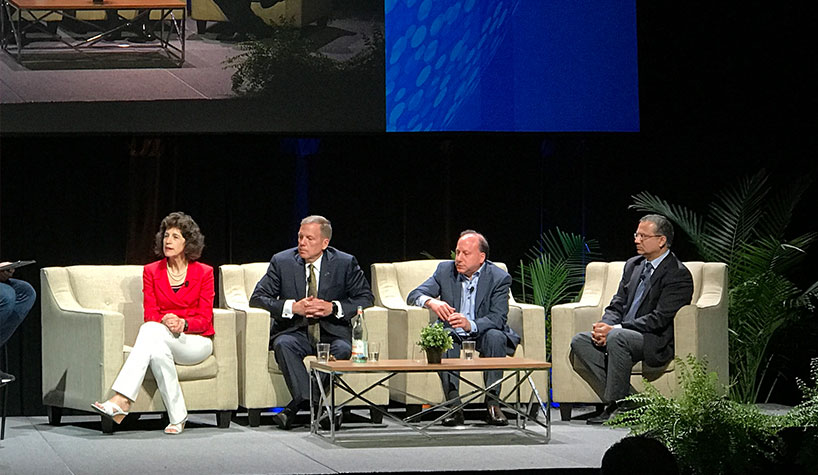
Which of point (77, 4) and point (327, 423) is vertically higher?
point (77, 4)

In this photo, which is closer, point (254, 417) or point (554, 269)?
point (254, 417)

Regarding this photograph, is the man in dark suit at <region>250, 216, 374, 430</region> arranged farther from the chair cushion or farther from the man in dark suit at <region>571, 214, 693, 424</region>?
the man in dark suit at <region>571, 214, 693, 424</region>

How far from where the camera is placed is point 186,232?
6324mm

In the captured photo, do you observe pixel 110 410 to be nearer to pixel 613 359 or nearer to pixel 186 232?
pixel 186 232

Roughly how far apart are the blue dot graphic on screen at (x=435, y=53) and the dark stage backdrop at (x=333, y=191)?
0.40 meters

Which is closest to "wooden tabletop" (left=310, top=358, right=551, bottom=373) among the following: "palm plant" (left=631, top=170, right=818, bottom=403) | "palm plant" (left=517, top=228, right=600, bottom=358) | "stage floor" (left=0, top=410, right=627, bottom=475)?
"stage floor" (left=0, top=410, right=627, bottom=475)

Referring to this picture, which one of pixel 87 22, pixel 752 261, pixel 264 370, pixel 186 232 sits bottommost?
pixel 264 370

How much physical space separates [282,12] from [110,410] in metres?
2.64

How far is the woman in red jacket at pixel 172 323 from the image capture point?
5941mm

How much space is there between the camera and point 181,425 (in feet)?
19.8

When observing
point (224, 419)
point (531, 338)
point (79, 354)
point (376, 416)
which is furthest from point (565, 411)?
point (79, 354)

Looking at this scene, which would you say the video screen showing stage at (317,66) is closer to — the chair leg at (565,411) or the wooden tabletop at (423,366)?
the chair leg at (565,411)

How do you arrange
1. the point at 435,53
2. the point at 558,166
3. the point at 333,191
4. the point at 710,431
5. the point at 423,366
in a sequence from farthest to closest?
the point at 558,166, the point at 333,191, the point at 435,53, the point at 423,366, the point at 710,431

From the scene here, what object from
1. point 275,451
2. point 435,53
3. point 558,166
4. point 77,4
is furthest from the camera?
point 558,166
